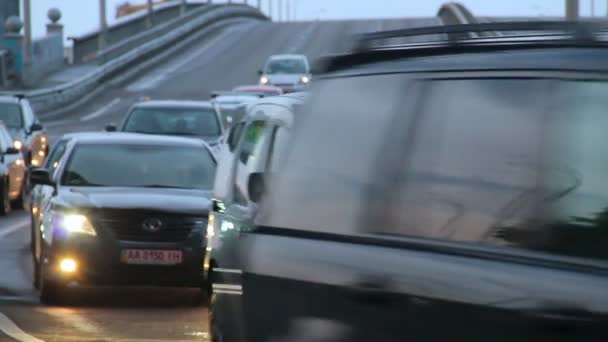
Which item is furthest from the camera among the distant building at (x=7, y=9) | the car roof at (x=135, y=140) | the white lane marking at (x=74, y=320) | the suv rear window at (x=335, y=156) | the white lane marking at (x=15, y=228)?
the distant building at (x=7, y=9)

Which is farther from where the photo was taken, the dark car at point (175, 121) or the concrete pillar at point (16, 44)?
the concrete pillar at point (16, 44)

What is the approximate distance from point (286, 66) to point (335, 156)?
55074mm

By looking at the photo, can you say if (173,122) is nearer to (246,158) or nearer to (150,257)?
(150,257)

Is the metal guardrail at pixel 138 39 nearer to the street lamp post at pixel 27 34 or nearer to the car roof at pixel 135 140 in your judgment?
the street lamp post at pixel 27 34

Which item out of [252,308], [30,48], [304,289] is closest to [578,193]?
[304,289]

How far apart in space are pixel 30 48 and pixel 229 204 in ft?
192

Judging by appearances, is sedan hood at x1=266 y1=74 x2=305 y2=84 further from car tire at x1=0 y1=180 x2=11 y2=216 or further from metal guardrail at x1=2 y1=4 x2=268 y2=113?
car tire at x1=0 y1=180 x2=11 y2=216

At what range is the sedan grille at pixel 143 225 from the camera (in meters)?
13.2

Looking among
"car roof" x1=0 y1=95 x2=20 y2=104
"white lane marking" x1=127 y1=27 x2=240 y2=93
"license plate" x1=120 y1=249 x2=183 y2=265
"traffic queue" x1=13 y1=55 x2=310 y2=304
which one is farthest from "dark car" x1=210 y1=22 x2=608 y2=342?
"white lane marking" x1=127 y1=27 x2=240 y2=93

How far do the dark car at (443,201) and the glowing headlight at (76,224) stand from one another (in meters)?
7.65

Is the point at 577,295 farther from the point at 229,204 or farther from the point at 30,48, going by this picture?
the point at 30,48

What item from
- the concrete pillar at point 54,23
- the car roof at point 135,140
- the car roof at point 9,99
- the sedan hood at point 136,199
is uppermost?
the car roof at point 135,140

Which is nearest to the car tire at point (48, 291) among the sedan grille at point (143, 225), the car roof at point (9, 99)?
the sedan grille at point (143, 225)

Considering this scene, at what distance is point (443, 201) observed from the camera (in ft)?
15.4
